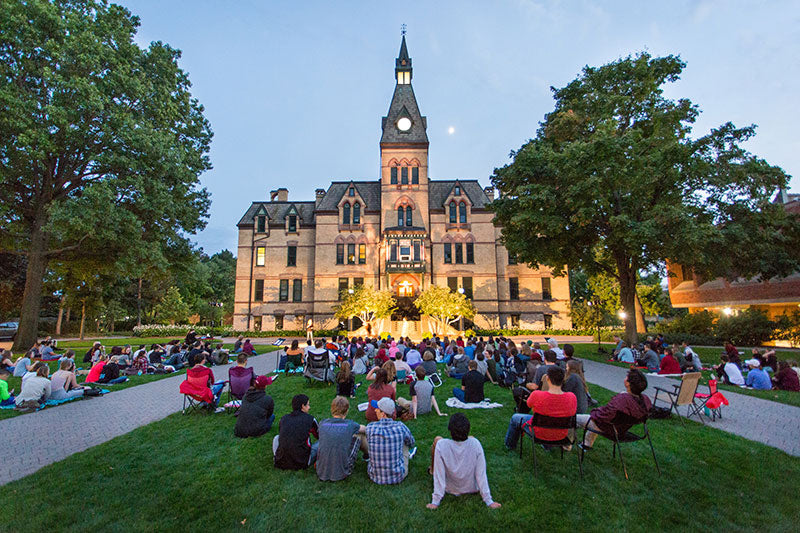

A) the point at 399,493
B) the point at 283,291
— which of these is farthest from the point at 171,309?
the point at 399,493

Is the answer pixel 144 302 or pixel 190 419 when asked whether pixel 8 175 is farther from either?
pixel 144 302

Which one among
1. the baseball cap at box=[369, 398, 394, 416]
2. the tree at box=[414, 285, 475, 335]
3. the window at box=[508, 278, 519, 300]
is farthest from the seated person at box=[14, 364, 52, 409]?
the window at box=[508, 278, 519, 300]

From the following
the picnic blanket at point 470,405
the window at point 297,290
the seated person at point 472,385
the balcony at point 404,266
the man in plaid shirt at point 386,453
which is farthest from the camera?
the window at point 297,290

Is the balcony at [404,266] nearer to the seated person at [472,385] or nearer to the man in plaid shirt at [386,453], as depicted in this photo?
the seated person at [472,385]

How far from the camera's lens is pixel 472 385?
9273 millimetres

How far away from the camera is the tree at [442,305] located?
3177cm

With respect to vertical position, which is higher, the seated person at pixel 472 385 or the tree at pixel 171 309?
the tree at pixel 171 309

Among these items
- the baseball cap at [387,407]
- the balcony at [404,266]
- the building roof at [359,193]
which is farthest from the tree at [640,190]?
the building roof at [359,193]

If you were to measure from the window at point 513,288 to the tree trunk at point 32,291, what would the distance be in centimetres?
3733

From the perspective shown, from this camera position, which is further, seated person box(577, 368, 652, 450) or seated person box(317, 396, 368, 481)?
seated person box(577, 368, 652, 450)

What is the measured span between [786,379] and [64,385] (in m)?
21.2

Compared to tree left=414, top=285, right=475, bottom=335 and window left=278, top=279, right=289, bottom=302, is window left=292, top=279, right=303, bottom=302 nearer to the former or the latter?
window left=278, top=279, right=289, bottom=302

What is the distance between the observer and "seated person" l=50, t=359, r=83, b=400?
10.0m

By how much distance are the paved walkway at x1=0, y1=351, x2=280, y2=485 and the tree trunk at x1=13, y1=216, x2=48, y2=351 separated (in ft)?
45.8
